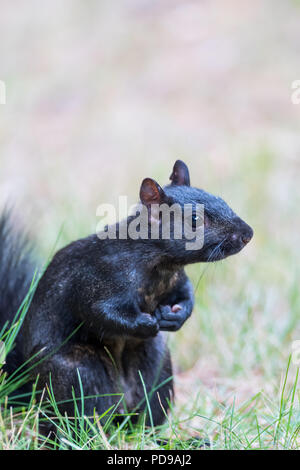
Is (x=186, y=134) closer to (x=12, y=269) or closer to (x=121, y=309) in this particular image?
(x=12, y=269)

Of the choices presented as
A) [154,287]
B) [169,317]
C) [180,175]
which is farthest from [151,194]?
[169,317]

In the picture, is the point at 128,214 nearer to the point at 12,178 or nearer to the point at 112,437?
the point at 112,437

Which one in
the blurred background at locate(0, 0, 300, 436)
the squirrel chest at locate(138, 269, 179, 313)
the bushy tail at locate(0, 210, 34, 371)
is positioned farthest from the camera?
the blurred background at locate(0, 0, 300, 436)

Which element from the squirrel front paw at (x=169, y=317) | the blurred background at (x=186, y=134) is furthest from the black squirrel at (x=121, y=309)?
the blurred background at (x=186, y=134)

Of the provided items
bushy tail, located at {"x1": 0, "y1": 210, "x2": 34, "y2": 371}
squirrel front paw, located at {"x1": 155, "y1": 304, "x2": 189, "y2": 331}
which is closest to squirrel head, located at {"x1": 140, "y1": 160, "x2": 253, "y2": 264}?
squirrel front paw, located at {"x1": 155, "y1": 304, "x2": 189, "y2": 331}

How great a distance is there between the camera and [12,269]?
3.96m

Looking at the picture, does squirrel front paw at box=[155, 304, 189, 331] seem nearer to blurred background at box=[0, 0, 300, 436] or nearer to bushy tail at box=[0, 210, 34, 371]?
blurred background at box=[0, 0, 300, 436]

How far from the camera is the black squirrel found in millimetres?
3195

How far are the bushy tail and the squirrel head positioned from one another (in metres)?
0.99

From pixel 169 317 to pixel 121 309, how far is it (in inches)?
9.1

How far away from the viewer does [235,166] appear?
6.79 metres

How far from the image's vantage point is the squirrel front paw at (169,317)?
11.0 feet

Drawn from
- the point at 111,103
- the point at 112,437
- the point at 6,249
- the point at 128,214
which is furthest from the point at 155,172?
the point at 112,437
